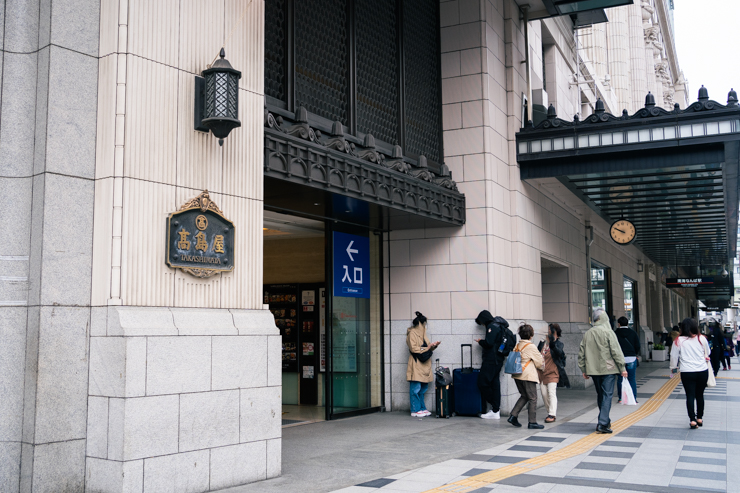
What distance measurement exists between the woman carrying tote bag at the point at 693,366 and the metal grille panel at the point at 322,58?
6391 millimetres

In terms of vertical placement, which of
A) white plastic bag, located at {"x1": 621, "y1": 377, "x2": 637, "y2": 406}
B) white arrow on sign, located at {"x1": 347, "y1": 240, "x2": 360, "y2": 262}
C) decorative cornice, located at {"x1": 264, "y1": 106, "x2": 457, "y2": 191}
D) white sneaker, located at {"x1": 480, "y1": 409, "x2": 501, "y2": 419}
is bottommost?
white sneaker, located at {"x1": 480, "y1": 409, "x2": 501, "y2": 419}

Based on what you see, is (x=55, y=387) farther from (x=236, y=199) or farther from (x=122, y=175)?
(x=236, y=199)

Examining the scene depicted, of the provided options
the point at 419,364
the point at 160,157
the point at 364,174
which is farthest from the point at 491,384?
the point at 160,157

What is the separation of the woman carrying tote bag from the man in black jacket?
2.92 m

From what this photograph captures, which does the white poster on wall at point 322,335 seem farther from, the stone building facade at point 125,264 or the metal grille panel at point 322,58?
the stone building facade at point 125,264

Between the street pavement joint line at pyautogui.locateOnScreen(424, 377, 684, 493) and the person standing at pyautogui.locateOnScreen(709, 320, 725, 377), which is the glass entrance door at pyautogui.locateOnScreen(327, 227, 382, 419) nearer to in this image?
the street pavement joint line at pyautogui.locateOnScreen(424, 377, 684, 493)

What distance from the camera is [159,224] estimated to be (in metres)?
6.61

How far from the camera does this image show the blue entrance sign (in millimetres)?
12438

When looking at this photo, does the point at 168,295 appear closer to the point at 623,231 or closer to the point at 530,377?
the point at 530,377

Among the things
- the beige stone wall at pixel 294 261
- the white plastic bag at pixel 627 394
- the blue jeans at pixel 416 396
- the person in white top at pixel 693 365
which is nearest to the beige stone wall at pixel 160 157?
the blue jeans at pixel 416 396

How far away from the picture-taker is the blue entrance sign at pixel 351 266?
12.4 metres

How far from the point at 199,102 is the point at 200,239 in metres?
1.41

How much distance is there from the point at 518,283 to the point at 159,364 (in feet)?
30.4

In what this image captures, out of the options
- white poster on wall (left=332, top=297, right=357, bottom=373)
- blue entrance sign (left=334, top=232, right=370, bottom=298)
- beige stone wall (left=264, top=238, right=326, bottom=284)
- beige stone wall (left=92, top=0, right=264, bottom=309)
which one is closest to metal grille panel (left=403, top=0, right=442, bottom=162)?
blue entrance sign (left=334, top=232, right=370, bottom=298)
